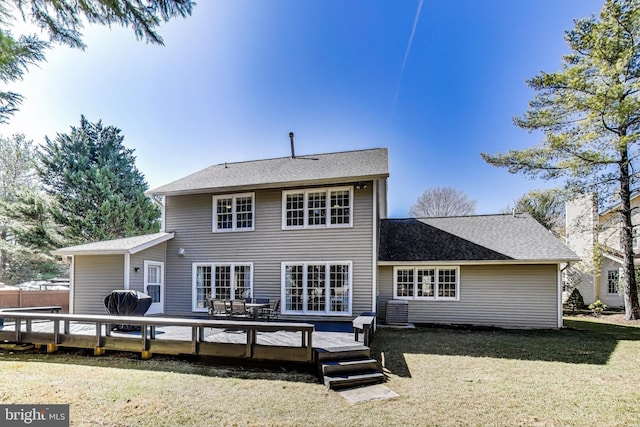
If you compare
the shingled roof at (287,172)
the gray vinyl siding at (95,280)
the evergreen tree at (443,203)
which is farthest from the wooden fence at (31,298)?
the evergreen tree at (443,203)

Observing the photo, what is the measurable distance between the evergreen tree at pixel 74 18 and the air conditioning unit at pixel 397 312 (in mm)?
10012

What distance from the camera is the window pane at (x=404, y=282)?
12.3 meters

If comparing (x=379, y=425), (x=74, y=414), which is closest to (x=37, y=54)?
(x=74, y=414)

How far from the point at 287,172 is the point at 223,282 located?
4.34m

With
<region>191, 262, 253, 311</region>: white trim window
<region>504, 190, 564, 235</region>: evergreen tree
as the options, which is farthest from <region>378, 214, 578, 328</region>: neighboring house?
<region>504, 190, 564, 235</region>: evergreen tree

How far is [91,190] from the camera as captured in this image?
70.3ft

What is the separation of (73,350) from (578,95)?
19.0 meters

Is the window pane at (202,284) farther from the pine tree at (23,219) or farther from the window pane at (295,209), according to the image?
the pine tree at (23,219)

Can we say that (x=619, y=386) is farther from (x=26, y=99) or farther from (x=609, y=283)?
(x=609, y=283)

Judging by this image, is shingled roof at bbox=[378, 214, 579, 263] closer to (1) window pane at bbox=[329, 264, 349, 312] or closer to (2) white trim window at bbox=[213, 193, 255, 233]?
(1) window pane at bbox=[329, 264, 349, 312]

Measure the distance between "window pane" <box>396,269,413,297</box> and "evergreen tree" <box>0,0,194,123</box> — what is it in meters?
10.7

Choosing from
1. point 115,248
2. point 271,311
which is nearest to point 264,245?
→ point 271,311

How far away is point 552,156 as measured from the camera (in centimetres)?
1403

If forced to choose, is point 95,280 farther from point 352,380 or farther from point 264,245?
point 352,380
